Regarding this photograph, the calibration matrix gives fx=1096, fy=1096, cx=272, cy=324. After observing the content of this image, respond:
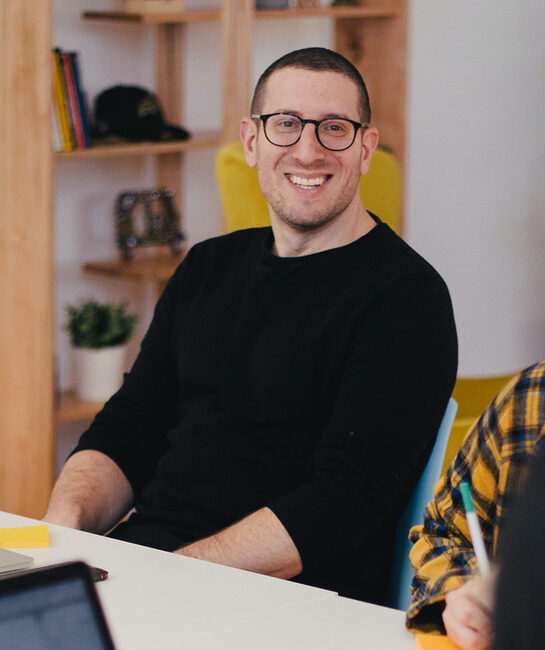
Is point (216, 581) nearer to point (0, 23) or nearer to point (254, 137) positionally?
point (254, 137)

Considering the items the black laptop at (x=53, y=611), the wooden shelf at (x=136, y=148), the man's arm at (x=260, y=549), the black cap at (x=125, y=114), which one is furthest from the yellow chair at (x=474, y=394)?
the black laptop at (x=53, y=611)

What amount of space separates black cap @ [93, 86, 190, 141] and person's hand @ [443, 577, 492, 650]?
2557mm

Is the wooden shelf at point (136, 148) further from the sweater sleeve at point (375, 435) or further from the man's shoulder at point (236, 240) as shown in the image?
the sweater sleeve at point (375, 435)

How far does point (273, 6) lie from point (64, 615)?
324cm

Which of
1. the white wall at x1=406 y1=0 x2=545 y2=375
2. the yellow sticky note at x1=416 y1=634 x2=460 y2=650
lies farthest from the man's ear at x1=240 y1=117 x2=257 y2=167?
the white wall at x1=406 y1=0 x2=545 y2=375

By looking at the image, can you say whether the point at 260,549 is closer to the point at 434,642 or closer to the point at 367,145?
the point at 434,642

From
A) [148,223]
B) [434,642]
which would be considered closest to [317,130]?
[434,642]

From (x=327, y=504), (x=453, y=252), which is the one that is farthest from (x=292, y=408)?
(x=453, y=252)

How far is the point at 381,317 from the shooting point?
1.71m

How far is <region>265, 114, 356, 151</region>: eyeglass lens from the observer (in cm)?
192

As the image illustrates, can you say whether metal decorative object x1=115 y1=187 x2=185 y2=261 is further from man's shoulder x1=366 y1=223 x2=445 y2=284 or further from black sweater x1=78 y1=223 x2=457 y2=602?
man's shoulder x1=366 y1=223 x2=445 y2=284

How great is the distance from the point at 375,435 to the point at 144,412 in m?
0.53

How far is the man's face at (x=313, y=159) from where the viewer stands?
1.88 meters

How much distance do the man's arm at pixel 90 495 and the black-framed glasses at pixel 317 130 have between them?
653 mm
